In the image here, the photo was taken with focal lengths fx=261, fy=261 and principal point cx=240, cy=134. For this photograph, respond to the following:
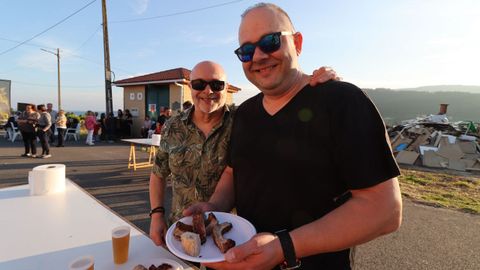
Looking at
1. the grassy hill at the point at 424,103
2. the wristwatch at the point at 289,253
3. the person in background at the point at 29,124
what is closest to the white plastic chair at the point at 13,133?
the person in background at the point at 29,124

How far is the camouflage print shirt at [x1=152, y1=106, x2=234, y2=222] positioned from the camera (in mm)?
1953

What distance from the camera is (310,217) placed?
1213 mm

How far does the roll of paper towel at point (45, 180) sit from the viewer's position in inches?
98.4

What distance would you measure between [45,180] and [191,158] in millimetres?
1622

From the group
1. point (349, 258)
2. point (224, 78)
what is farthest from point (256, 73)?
point (349, 258)

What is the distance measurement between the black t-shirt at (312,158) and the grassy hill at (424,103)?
27.9 metres

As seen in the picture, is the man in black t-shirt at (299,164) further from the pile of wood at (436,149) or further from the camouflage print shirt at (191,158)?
the pile of wood at (436,149)

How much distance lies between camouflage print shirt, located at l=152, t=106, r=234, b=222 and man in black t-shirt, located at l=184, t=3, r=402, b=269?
0.33 metres

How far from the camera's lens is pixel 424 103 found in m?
30.8

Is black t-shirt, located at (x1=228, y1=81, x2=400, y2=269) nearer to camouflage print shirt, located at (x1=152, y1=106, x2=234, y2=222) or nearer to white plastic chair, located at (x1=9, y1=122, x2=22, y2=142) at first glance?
camouflage print shirt, located at (x1=152, y1=106, x2=234, y2=222)

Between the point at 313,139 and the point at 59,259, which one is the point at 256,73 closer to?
the point at 313,139

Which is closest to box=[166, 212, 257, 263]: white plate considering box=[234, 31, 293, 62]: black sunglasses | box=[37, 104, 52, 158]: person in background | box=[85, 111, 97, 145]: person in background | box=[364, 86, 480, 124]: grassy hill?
box=[234, 31, 293, 62]: black sunglasses

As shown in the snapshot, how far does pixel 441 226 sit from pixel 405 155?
6.87 m

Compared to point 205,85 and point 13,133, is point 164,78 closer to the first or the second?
point 13,133
